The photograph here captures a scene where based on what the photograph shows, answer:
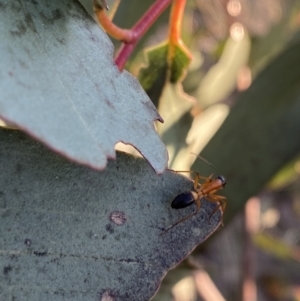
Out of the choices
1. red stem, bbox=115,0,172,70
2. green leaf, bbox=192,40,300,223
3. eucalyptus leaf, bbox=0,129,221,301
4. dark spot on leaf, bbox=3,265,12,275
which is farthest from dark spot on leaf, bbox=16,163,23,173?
green leaf, bbox=192,40,300,223

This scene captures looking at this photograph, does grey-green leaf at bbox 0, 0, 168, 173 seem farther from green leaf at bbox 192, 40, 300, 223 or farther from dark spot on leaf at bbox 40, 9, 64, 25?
green leaf at bbox 192, 40, 300, 223

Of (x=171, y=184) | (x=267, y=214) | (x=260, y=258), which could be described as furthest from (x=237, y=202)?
(x=260, y=258)

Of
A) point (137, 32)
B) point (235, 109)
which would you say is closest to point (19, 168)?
point (137, 32)

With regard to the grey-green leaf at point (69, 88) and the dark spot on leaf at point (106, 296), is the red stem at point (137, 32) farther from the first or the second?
the dark spot on leaf at point (106, 296)

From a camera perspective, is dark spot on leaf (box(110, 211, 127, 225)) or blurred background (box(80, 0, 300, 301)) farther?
blurred background (box(80, 0, 300, 301))

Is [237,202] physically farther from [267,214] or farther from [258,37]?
[267,214]

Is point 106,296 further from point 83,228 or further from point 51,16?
point 51,16
